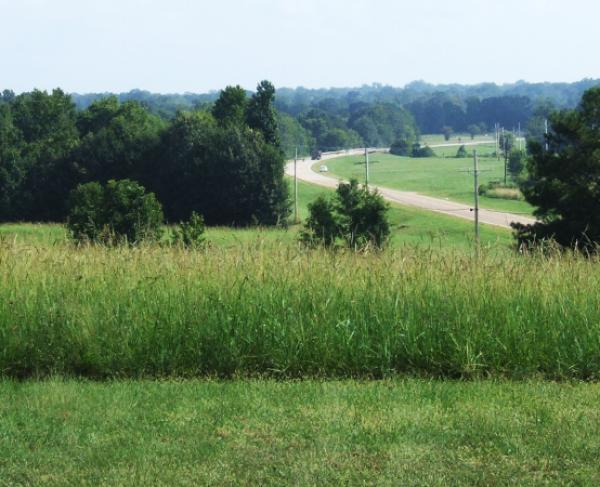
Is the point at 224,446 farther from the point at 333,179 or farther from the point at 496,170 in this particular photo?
the point at 496,170

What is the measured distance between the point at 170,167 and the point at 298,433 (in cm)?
7111

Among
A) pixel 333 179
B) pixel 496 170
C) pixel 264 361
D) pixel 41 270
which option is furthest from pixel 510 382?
pixel 496 170

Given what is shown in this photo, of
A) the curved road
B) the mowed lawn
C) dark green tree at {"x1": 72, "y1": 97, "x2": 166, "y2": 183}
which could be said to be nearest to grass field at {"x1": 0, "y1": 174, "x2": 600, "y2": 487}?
the curved road

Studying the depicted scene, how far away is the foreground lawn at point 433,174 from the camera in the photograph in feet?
299

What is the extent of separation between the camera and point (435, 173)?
124625 mm

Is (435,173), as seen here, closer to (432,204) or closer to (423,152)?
(432,204)

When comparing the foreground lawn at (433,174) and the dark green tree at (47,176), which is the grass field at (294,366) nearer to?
the dark green tree at (47,176)

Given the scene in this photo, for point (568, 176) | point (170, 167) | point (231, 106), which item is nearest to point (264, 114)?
point (231, 106)

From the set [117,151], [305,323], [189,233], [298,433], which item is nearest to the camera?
[298,433]

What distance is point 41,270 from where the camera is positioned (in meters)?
8.16

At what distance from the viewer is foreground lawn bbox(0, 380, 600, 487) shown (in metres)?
4.93

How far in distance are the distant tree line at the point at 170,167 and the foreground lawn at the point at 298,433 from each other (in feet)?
216

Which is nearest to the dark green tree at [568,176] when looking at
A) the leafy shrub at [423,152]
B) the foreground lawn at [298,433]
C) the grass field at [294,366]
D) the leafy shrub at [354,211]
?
the leafy shrub at [354,211]

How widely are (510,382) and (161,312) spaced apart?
8.57ft
